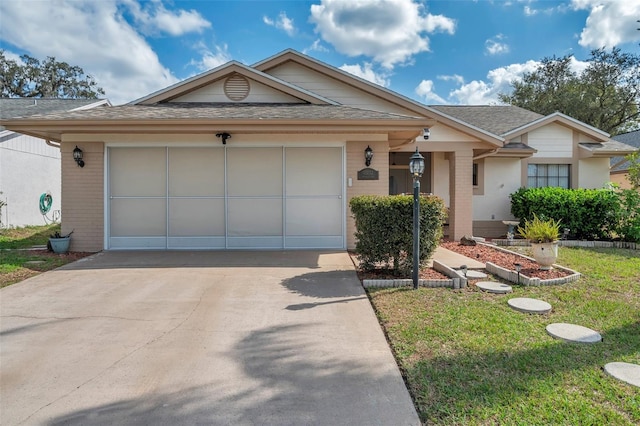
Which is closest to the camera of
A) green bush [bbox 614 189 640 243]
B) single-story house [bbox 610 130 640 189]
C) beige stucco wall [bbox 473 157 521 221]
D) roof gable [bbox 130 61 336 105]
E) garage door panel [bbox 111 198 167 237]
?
garage door panel [bbox 111 198 167 237]

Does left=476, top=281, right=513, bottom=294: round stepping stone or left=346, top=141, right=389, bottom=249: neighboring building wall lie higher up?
left=346, top=141, right=389, bottom=249: neighboring building wall

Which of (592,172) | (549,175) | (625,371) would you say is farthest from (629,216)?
(625,371)

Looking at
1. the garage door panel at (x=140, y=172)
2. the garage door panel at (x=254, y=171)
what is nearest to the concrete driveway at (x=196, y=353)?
the garage door panel at (x=140, y=172)

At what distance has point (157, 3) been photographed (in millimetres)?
10531

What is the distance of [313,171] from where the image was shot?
854 cm

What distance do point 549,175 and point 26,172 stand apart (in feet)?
64.7

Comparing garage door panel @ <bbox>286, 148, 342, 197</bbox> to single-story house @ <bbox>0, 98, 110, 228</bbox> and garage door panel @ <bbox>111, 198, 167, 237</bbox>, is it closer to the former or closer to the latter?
garage door panel @ <bbox>111, 198, 167, 237</bbox>

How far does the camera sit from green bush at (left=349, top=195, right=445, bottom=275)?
18.3 feet

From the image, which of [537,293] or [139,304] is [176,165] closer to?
[139,304]

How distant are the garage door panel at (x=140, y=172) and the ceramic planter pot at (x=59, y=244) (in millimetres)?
1514

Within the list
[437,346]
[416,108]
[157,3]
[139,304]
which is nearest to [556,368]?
[437,346]

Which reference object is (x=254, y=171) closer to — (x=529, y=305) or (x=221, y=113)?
(x=221, y=113)

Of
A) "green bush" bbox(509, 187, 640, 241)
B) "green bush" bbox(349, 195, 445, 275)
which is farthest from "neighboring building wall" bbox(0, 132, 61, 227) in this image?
"green bush" bbox(509, 187, 640, 241)

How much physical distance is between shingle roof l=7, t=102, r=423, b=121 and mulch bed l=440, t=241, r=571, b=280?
352cm
